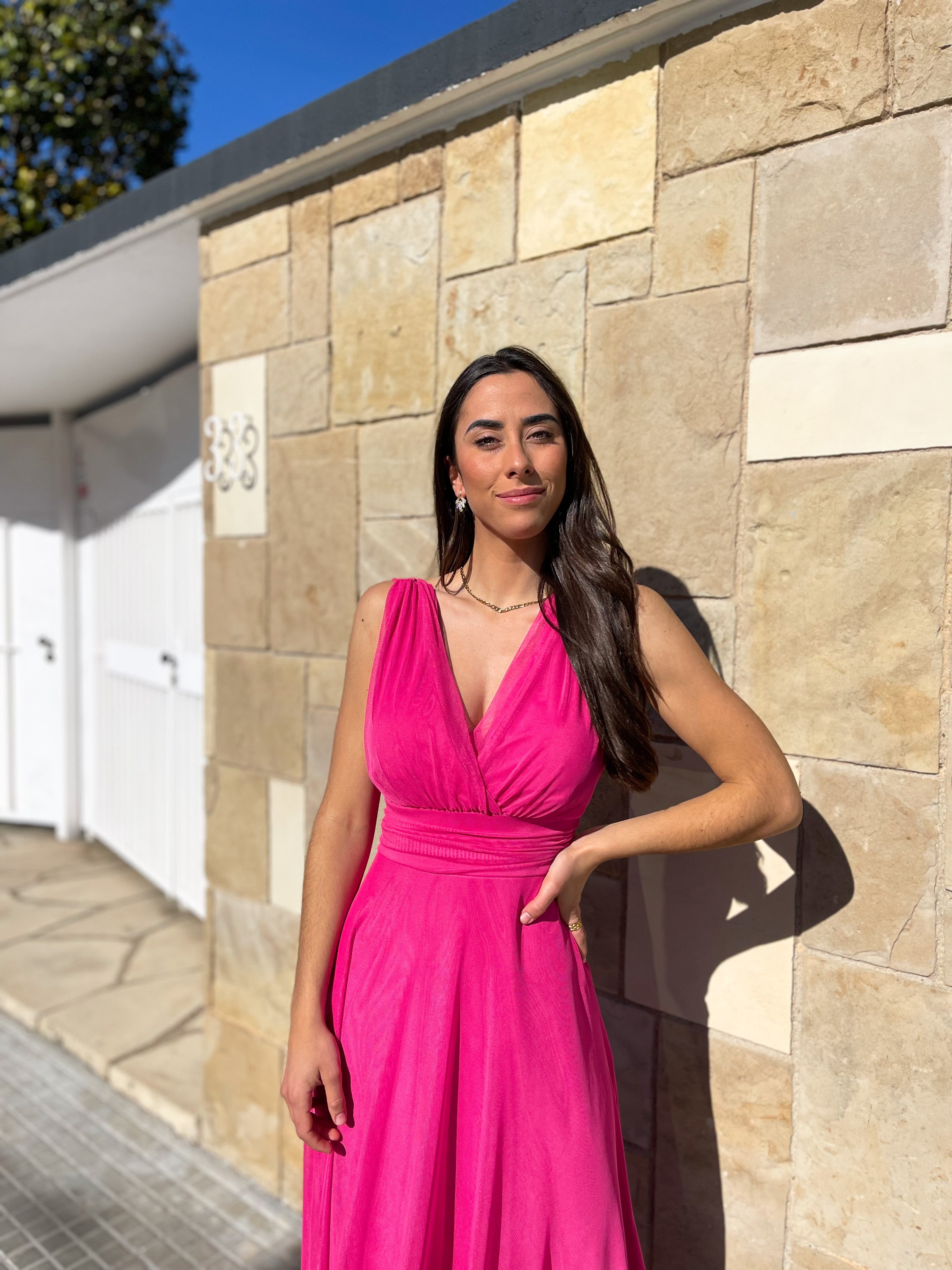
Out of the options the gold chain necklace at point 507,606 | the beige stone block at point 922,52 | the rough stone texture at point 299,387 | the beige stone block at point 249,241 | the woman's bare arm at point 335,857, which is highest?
the beige stone block at point 249,241

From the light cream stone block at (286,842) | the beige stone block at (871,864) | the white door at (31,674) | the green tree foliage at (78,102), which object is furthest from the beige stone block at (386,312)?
the green tree foliage at (78,102)

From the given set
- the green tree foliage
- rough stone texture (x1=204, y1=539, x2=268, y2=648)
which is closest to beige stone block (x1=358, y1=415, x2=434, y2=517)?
rough stone texture (x1=204, y1=539, x2=268, y2=648)

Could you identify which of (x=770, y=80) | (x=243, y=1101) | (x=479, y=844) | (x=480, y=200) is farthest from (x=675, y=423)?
(x=243, y=1101)

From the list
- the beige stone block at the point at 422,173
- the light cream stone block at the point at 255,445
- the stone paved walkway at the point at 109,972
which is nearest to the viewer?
the beige stone block at the point at 422,173

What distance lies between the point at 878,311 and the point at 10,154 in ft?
31.0

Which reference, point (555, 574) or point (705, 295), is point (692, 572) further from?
point (705, 295)

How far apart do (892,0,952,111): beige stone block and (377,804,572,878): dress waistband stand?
1.33m

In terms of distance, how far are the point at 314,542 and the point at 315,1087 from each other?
1.50 m

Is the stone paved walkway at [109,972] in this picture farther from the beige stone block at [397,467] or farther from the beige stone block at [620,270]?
the beige stone block at [620,270]

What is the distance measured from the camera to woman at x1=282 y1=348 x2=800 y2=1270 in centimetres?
145

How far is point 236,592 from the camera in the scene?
2906 millimetres

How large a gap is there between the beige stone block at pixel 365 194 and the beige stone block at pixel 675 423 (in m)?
0.79

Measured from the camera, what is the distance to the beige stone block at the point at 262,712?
2719 mm

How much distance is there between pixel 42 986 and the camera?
420 centimetres
